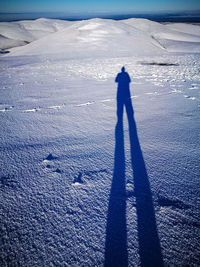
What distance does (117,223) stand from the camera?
4.61ft

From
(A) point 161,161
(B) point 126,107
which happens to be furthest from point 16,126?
(A) point 161,161

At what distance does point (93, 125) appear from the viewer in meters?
2.93

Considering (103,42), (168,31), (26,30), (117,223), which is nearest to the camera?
(117,223)

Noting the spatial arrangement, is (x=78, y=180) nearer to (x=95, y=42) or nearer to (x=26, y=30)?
(x=95, y=42)

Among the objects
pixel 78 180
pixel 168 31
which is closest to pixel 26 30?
pixel 168 31

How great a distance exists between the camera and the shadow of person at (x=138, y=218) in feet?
3.96

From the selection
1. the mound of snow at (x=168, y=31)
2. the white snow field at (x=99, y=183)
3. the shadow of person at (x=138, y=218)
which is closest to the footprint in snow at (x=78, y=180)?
the white snow field at (x=99, y=183)

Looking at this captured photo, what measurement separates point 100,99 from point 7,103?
2488mm

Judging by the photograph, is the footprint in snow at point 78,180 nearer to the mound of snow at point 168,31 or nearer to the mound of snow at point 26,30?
the mound of snow at point 168,31

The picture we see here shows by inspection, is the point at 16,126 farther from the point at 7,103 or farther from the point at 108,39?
the point at 108,39

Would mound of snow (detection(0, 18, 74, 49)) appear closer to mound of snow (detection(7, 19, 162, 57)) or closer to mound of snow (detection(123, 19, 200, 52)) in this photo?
mound of snow (detection(7, 19, 162, 57))

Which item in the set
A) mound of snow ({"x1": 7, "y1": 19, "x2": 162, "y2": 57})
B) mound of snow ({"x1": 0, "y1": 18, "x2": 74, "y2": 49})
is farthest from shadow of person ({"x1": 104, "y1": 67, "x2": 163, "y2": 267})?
mound of snow ({"x1": 0, "y1": 18, "x2": 74, "y2": 49})

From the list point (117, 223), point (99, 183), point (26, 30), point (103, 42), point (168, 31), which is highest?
point (26, 30)

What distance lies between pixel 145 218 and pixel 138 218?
0.07m
